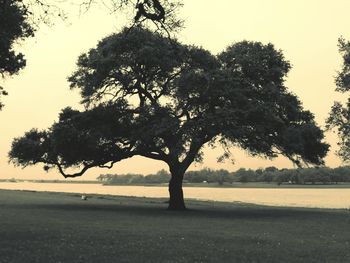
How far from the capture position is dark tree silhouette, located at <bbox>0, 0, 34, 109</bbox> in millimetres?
25086

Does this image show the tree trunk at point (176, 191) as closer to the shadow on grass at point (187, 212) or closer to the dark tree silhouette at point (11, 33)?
the shadow on grass at point (187, 212)

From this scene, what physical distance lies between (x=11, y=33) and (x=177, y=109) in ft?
57.0

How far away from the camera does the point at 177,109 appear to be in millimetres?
41906

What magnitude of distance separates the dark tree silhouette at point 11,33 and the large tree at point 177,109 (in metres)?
12.4

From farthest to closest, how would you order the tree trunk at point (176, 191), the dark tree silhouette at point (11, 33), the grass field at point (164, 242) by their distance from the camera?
the tree trunk at point (176, 191)
the dark tree silhouette at point (11, 33)
the grass field at point (164, 242)

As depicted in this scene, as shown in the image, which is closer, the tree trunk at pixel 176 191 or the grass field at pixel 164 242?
the grass field at pixel 164 242

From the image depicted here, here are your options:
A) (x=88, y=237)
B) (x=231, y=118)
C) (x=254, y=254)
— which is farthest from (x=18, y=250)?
(x=231, y=118)

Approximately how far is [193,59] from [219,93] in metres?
4.96

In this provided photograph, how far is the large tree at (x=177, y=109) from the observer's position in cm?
4019

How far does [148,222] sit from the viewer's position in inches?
1208

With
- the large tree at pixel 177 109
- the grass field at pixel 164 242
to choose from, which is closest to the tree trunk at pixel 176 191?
the large tree at pixel 177 109

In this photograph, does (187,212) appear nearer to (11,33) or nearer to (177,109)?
(177,109)

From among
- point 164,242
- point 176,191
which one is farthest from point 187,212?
point 164,242

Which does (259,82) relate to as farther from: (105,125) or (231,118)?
(105,125)
